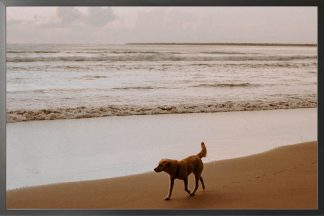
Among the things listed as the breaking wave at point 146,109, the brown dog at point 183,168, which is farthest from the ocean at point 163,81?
the brown dog at point 183,168

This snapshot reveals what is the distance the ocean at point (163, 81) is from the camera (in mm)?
3596

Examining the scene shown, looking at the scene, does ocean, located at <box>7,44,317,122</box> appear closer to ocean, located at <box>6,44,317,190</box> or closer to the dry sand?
ocean, located at <box>6,44,317,190</box>

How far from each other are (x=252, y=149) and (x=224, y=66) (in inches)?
23.1

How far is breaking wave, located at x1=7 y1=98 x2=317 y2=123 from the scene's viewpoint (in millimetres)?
3607

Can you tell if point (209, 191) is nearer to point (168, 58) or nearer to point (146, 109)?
point (146, 109)

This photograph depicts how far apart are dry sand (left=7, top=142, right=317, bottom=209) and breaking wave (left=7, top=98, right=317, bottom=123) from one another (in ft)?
1.37

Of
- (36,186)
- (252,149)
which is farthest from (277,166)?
(36,186)

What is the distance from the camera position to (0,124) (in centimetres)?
273

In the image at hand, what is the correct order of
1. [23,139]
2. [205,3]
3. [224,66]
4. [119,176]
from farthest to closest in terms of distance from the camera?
[224,66]
[23,139]
[119,176]
[205,3]

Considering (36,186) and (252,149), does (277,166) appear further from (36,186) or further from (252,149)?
(36,186)

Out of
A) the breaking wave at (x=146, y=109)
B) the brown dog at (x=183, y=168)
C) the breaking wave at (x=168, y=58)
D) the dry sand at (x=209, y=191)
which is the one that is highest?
the breaking wave at (x=168, y=58)

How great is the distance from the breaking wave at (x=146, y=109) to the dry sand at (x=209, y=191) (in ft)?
1.37

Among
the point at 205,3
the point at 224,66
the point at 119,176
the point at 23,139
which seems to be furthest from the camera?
the point at 224,66

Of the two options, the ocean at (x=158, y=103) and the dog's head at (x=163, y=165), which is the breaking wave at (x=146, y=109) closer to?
the ocean at (x=158, y=103)
